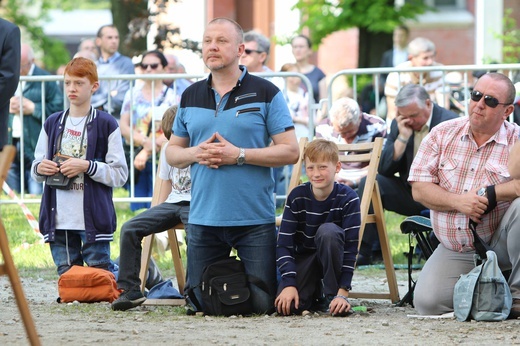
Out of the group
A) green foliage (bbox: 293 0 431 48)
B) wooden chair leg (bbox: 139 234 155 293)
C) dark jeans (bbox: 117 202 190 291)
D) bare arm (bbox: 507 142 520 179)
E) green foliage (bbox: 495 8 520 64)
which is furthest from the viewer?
green foliage (bbox: 495 8 520 64)

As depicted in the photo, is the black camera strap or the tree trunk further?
the tree trunk

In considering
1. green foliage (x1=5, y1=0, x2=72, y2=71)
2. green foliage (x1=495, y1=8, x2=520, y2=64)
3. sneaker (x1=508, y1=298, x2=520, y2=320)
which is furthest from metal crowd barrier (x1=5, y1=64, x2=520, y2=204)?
green foliage (x1=5, y1=0, x2=72, y2=71)

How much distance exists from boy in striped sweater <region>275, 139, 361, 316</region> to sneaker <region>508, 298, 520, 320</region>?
103cm

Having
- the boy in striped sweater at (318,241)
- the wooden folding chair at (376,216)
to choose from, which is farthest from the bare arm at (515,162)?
the wooden folding chair at (376,216)

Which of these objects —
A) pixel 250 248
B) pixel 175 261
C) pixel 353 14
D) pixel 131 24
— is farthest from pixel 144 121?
pixel 353 14

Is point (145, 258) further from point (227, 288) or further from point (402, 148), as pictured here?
point (402, 148)

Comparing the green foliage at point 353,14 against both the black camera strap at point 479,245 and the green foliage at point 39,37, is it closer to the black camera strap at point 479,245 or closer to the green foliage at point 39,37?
the black camera strap at point 479,245

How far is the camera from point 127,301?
7688mm

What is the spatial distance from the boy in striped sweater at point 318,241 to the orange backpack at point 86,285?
1.28 metres

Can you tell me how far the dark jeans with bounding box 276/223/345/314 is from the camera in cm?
743

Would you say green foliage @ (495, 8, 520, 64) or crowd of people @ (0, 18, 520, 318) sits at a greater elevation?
green foliage @ (495, 8, 520, 64)

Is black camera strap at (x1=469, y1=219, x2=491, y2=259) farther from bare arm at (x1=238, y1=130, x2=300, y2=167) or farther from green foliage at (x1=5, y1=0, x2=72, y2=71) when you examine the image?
green foliage at (x1=5, y1=0, x2=72, y2=71)

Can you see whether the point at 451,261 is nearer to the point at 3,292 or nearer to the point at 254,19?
the point at 3,292

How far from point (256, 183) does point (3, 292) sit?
7.96ft
